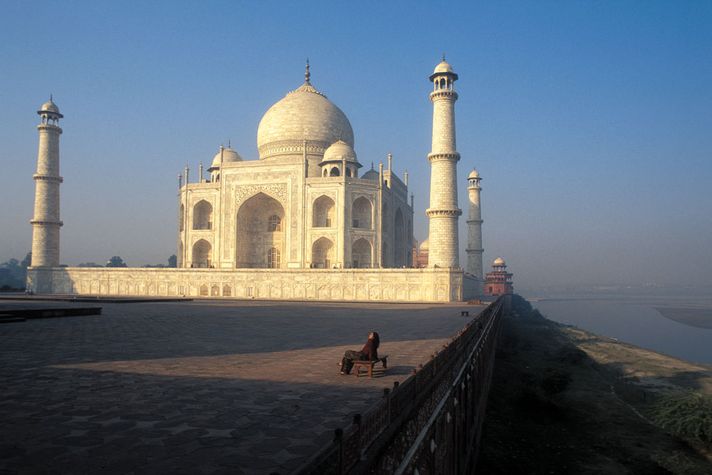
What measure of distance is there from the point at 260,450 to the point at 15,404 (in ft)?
8.73

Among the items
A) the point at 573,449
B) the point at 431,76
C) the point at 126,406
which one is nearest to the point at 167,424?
the point at 126,406

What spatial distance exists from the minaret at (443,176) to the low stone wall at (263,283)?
1535 mm

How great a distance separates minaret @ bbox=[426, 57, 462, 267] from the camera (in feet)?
94.9

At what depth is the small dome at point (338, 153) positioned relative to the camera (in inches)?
1387

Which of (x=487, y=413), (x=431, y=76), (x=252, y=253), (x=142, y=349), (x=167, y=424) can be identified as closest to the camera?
(x=167, y=424)

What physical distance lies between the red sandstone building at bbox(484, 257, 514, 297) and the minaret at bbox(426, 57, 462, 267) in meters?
29.3

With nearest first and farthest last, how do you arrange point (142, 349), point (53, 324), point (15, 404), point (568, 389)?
1. point (15, 404)
2. point (142, 349)
3. point (53, 324)
4. point (568, 389)

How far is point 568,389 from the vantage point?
1436 cm

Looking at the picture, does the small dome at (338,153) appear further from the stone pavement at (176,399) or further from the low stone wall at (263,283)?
the stone pavement at (176,399)

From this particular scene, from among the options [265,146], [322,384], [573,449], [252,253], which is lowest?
[573,449]

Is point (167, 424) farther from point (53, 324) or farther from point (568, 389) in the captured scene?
point (568, 389)

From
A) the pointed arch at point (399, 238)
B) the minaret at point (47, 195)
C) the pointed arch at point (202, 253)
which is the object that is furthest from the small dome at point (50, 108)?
the pointed arch at point (399, 238)

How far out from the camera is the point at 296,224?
1330 inches

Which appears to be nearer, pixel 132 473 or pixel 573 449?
pixel 132 473
